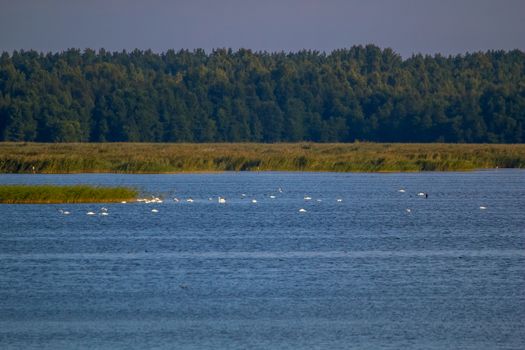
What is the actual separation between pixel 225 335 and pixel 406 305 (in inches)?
182

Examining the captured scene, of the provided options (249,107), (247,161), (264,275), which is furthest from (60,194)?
(249,107)

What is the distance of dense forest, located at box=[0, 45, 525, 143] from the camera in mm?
117250

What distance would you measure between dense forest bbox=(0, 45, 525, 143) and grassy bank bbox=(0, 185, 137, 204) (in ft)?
226

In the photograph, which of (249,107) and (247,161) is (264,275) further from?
(249,107)

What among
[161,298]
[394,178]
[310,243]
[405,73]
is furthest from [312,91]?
[161,298]

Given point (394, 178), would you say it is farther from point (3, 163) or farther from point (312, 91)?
point (312, 91)

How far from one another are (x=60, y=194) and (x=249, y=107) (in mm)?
85998

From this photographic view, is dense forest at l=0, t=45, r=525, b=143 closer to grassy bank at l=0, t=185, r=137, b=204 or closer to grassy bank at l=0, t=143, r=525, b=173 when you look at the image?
grassy bank at l=0, t=143, r=525, b=173

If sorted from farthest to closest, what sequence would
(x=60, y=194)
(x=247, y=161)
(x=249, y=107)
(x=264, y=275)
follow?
1. (x=249, y=107)
2. (x=247, y=161)
3. (x=60, y=194)
4. (x=264, y=275)

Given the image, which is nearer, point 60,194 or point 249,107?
point 60,194

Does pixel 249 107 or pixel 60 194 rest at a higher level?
pixel 249 107

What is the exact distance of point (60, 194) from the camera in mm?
47156

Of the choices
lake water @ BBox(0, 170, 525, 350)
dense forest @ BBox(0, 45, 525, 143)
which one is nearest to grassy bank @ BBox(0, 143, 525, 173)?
lake water @ BBox(0, 170, 525, 350)

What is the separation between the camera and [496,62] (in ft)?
573
